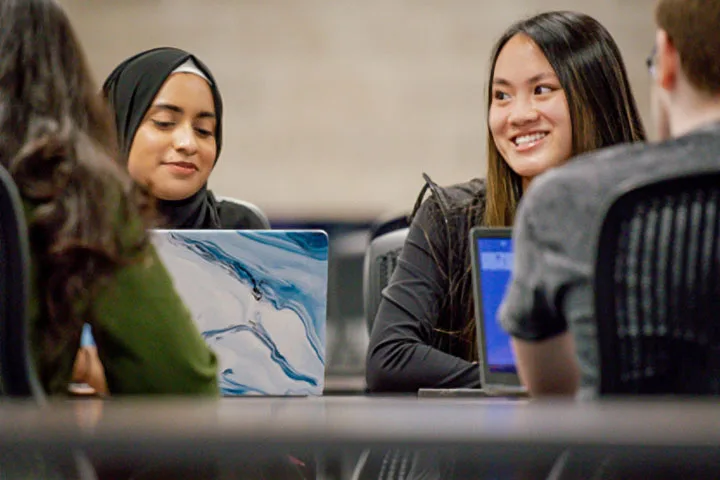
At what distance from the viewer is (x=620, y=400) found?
1033mm

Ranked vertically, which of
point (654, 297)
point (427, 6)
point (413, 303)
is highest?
point (427, 6)

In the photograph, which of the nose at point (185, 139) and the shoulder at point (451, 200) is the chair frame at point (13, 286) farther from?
the nose at point (185, 139)

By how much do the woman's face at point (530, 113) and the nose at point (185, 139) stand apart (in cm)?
72

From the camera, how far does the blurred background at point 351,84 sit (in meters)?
6.10

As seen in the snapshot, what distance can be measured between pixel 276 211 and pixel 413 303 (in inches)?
164

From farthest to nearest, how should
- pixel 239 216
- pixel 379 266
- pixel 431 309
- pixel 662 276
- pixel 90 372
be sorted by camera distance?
pixel 239 216
pixel 379 266
pixel 431 309
pixel 90 372
pixel 662 276

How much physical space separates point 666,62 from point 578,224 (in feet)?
0.71

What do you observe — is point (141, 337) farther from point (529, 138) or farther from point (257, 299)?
point (529, 138)

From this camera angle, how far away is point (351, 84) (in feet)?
20.2

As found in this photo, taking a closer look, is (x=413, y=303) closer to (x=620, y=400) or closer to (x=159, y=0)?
(x=620, y=400)

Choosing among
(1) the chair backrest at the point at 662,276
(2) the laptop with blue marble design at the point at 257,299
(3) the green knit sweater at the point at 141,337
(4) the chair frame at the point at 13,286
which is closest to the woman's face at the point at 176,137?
(2) the laptop with blue marble design at the point at 257,299

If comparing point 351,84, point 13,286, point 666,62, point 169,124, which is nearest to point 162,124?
point 169,124

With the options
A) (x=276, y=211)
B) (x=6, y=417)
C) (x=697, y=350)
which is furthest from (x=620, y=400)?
(x=276, y=211)

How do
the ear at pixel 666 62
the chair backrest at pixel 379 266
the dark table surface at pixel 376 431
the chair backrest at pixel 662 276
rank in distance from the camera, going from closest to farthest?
the dark table surface at pixel 376 431
the chair backrest at pixel 662 276
the ear at pixel 666 62
the chair backrest at pixel 379 266
